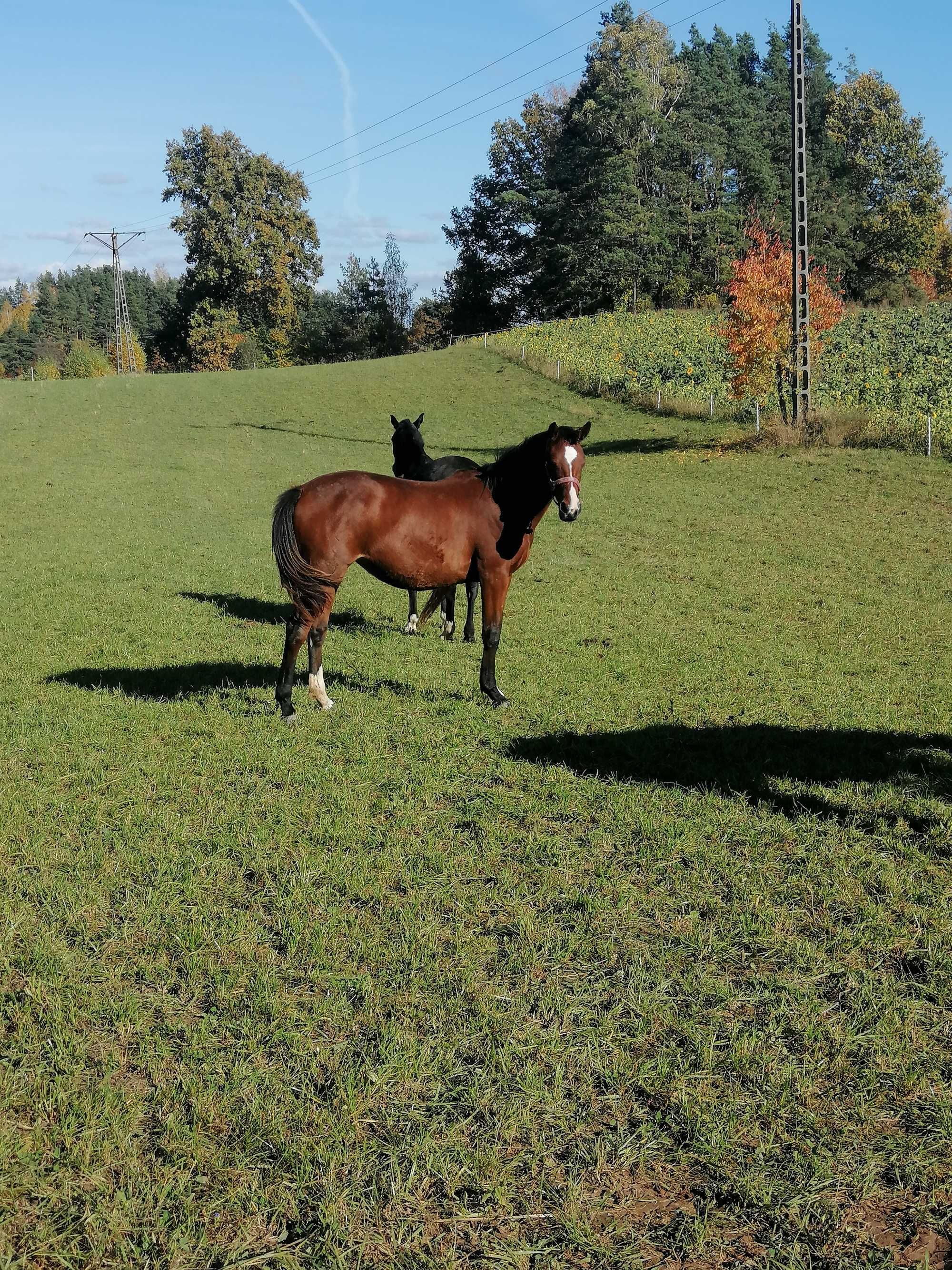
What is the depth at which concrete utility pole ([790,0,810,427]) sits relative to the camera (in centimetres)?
2288

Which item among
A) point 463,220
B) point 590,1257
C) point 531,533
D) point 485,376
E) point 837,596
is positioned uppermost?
point 463,220

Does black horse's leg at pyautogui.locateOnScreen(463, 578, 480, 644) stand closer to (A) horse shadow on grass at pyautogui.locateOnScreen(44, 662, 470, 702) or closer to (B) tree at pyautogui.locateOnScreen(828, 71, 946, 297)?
(A) horse shadow on grass at pyautogui.locateOnScreen(44, 662, 470, 702)

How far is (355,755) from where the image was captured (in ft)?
23.3

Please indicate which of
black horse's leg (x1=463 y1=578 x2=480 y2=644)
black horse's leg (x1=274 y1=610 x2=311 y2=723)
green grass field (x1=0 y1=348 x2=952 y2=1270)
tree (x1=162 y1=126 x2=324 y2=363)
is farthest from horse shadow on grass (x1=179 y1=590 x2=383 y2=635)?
tree (x1=162 y1=126 x2=324 y2=363)

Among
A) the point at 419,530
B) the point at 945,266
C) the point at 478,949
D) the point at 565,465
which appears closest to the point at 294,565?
the point at 419,530

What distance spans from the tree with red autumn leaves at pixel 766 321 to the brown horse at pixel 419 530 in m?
18.7

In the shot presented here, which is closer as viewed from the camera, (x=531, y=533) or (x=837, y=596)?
(x=531, y=533)

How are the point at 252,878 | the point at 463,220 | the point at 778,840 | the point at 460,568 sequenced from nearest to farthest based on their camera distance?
the point at 252,878, the point at 778,840, the point at 460,568, the point at 463,220

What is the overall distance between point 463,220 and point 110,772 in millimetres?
91167

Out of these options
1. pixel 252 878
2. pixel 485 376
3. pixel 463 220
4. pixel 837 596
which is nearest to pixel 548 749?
pixel 252 878

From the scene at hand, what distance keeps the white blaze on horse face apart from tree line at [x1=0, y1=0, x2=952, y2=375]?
6505 centimetres

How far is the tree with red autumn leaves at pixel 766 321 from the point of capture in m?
24.5

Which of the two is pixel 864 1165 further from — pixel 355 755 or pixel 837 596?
pixel 837 596

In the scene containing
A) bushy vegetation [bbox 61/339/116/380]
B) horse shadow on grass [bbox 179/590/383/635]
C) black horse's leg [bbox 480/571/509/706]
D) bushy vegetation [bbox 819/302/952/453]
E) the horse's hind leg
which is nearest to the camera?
the horse's hind leg
